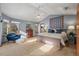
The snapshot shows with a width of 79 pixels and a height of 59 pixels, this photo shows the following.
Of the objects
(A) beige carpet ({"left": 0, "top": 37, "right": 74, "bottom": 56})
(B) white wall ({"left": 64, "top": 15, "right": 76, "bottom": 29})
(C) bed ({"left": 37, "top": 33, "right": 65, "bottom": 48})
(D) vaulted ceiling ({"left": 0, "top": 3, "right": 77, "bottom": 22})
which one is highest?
(D) vaulted ceiling ({"left": 0, "top": 3, "right": 77, "bottom": 22})

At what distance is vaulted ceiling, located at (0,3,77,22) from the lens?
2.23 metres

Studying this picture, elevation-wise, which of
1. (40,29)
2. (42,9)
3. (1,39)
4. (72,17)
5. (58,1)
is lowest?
(1,39)

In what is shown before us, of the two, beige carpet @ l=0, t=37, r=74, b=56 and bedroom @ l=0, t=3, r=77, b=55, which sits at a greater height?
bedroom @ l=0, t=3, r=77, b=55

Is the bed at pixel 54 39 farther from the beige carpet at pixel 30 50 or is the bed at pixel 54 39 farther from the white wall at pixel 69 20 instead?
the white wall at pixel 69 20

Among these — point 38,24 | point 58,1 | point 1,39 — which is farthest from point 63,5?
point 1,39

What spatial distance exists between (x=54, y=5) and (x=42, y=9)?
9.3 inches

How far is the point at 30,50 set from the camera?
2279 millimetres

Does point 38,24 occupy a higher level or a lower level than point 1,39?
higher

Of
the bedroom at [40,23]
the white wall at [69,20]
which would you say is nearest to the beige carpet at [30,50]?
the bedroom at [40,23]

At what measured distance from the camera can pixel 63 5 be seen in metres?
2.24

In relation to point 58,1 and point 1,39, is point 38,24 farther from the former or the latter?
point 1,39

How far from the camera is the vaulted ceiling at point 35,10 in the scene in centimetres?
223

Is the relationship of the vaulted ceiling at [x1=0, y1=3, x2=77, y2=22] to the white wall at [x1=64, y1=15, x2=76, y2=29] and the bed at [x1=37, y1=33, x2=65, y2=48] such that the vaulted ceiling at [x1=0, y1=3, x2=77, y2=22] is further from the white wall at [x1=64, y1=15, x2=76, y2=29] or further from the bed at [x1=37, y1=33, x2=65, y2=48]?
the bed at [x1=37, y1=33, x2=65, y2=48]

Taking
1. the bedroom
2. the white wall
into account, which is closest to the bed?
the bedroom
